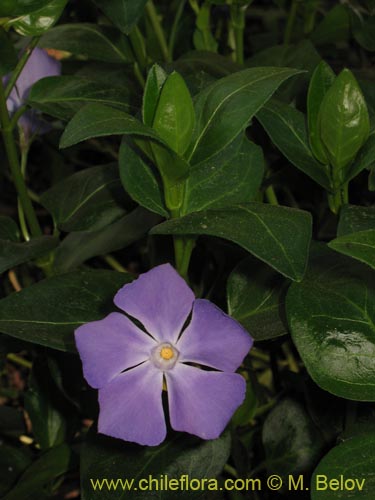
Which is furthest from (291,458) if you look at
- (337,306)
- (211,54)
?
(211,54)

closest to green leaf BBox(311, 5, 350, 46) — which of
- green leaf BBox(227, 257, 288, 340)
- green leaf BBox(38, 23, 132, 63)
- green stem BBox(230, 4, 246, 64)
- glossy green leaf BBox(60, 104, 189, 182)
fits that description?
green stem BBox(230, 4, 246, 64)

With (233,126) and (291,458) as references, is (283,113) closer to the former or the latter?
(233,126)

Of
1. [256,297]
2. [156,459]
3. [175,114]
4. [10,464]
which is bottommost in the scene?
[10,464]

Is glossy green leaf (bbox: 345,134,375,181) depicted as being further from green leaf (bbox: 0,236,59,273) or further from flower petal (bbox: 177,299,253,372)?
green leaf (bbox: 0,236,59,273)

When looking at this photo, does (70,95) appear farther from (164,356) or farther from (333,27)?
(333,27)

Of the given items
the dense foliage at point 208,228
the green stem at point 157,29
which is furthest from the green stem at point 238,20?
the green stem at point 157,29

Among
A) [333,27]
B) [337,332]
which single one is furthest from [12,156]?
[333,27]

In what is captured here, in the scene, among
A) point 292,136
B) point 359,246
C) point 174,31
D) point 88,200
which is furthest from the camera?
point 174,31
